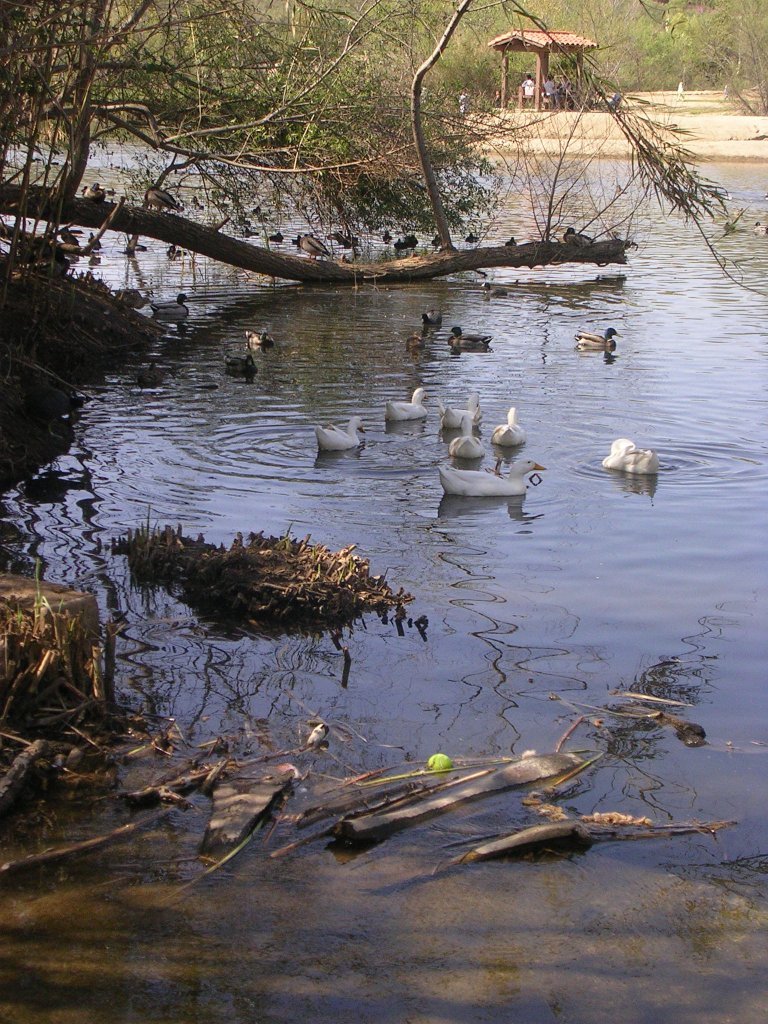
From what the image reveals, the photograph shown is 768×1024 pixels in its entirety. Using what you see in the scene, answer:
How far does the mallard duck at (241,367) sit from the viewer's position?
1407 centimetres

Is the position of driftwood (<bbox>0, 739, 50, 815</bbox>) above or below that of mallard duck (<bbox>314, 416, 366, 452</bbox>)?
below

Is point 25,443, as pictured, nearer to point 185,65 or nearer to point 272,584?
point 272,584

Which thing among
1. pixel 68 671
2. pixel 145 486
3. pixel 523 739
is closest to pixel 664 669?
pixel 523 739

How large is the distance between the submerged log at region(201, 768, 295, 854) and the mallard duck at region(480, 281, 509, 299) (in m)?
16.9

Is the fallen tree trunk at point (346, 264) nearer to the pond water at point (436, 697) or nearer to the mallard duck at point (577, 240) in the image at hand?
the mallard duck at point (577, 240)

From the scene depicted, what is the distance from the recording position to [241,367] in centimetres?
1416

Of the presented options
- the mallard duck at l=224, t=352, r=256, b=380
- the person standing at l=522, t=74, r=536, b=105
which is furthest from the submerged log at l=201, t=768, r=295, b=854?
the person standing at l=522, t=74, r=536, b=105

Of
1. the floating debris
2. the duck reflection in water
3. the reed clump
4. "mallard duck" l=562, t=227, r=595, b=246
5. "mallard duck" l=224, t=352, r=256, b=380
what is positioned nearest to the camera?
the reed clump

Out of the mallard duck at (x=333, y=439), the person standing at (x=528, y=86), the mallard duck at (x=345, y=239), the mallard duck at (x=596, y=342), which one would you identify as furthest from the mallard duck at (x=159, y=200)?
the mallard duck at (x=333, y=439)

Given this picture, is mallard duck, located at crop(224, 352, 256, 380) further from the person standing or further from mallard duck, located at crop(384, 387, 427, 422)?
the person standing

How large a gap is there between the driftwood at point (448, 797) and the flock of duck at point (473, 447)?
4381 mm

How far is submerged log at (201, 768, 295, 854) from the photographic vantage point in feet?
14.2

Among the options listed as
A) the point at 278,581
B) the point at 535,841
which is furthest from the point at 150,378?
the point at 535,841

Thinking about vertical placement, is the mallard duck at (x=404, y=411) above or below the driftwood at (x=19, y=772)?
above
